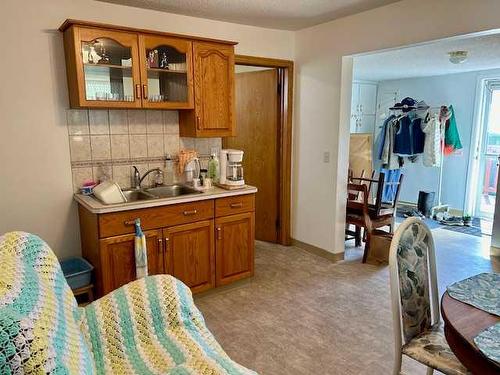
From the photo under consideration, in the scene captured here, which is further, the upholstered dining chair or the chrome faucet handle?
the chrome faucet handle

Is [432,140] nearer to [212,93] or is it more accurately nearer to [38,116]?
[212,93]

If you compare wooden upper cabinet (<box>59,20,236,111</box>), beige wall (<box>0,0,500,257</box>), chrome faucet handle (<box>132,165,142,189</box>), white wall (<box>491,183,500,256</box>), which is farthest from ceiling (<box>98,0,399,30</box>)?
white wall (<box>491,183,500,256</box>)

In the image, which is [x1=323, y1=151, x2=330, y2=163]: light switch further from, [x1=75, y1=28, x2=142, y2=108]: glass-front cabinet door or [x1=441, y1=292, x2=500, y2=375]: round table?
[x1=441, y1=292, x2=500, y2=375]: round table

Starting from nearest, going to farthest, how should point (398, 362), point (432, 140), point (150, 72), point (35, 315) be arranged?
point (35, 315), point (398, 362), point (150, 72), point (432, 140)

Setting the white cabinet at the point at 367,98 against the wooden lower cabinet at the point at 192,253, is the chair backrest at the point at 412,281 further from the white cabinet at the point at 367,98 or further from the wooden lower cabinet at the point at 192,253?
the white cabinet at the point at 367,98

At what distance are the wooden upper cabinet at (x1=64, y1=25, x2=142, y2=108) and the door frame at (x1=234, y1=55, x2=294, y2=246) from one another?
1.48m

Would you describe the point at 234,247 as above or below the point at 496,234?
above

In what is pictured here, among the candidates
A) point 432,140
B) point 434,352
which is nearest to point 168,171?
point 434,352

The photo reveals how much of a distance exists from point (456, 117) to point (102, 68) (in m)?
5.31

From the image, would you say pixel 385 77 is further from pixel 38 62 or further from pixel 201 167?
pixel 38 62

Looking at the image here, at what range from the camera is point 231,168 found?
3.22 meters

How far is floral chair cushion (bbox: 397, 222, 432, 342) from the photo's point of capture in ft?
5.36

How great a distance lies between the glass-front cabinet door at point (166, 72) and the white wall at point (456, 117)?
13.6ft

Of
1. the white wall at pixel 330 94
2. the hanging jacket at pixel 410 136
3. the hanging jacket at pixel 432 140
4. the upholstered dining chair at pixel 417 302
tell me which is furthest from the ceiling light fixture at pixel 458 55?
the upholstered dining chair at pixel 417 302
